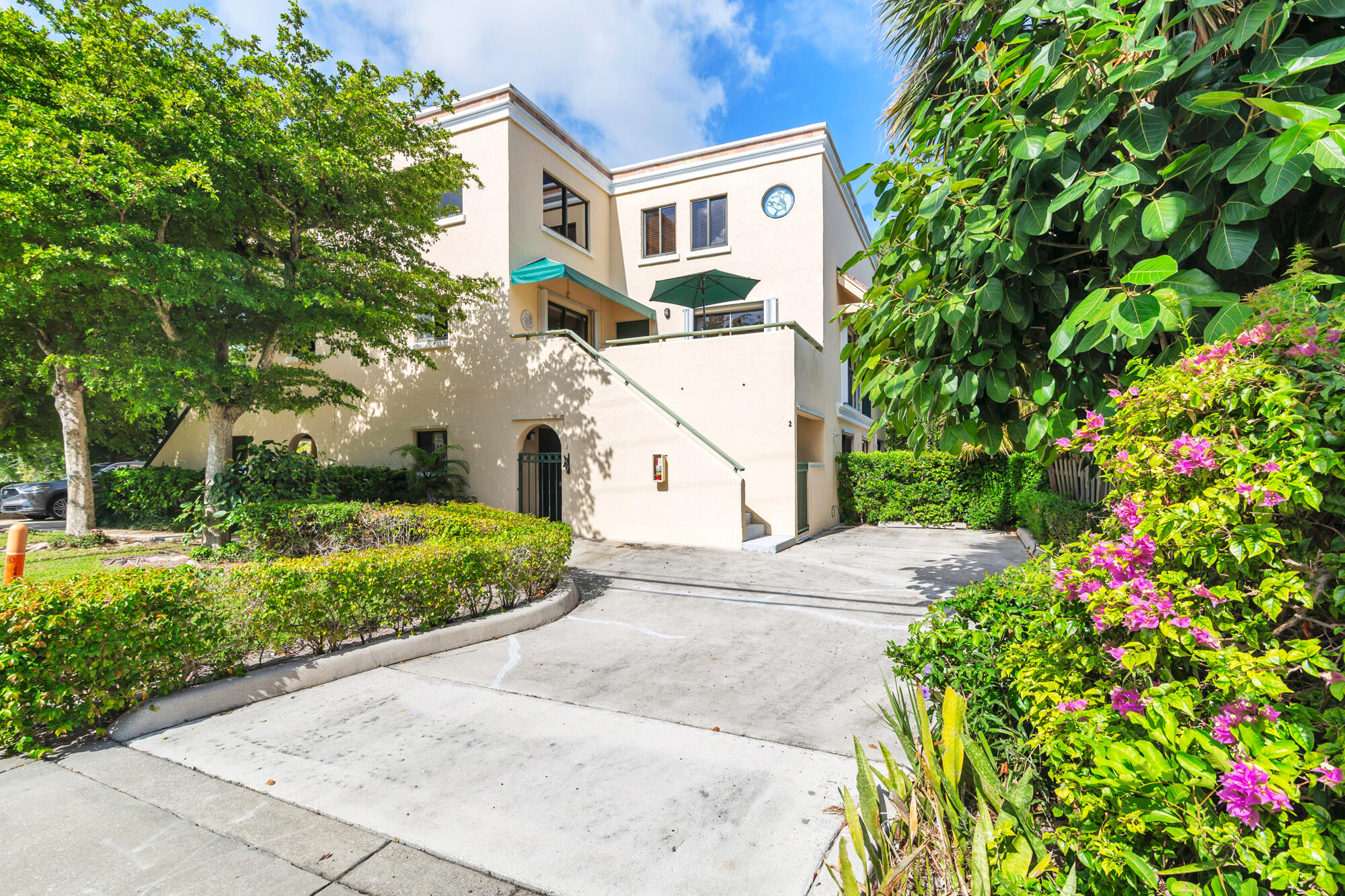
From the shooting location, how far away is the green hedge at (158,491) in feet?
45.7

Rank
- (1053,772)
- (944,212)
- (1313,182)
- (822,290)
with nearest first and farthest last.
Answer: (1053,772) → (1313,182) → (944,212) → (822,290)

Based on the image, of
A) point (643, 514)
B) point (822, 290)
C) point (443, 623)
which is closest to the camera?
point (443, 623)

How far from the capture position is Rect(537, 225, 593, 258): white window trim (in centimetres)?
1488

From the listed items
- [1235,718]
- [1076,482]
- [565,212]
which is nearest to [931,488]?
[1076,482]

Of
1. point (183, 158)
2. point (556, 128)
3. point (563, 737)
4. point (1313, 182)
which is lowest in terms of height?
point (563, 737)

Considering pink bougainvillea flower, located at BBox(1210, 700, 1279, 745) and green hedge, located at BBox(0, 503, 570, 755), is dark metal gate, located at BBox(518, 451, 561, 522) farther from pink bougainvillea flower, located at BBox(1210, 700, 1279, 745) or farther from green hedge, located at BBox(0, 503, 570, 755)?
pink bougainvillea flower, located at BBox(1210, 700, 1279, 745)

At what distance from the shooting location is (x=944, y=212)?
379cm

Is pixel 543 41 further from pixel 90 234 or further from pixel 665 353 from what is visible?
pixel 90 234

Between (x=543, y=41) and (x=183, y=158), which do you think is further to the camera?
(x=543, y=41)

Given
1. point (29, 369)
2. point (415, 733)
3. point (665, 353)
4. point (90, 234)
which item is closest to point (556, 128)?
point (665, 353)

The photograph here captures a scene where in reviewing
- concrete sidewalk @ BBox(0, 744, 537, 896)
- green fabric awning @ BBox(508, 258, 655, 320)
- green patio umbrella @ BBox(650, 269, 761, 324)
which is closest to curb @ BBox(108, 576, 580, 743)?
concrete sidewalk @ BBox(0, 744, 537, 896)

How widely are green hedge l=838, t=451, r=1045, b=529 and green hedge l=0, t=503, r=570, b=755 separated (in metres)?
11.4

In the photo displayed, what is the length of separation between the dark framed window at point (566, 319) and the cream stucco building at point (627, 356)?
0.06 metres

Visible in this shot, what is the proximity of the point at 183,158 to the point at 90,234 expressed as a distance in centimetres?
162
